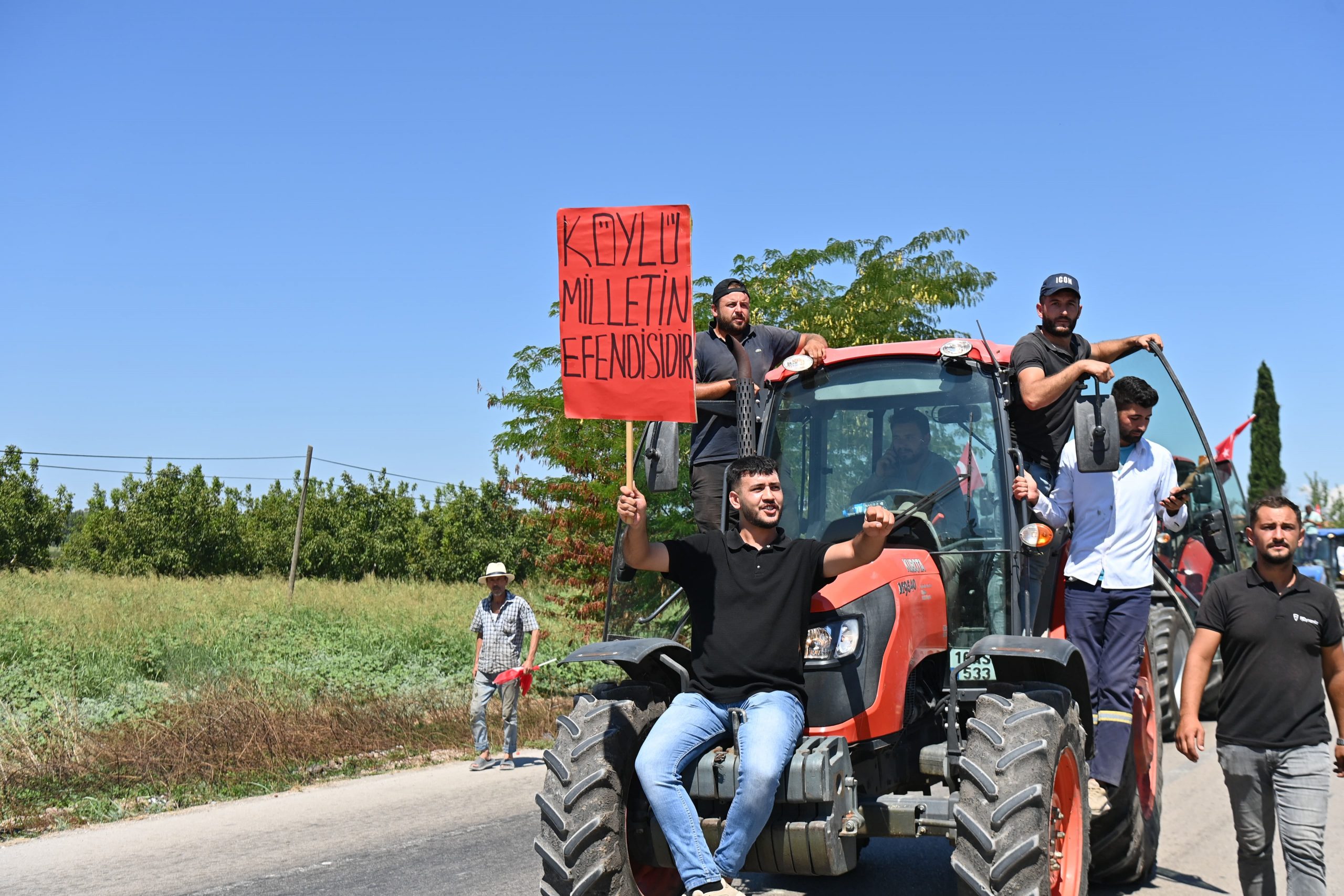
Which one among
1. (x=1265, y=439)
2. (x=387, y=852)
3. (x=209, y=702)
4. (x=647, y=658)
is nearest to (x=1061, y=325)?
(x=647, y=658)

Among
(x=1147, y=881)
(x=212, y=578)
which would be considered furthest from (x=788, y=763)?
(x=212, y=578)

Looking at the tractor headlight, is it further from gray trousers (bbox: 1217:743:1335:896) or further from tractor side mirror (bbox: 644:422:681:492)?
gray trousers (bbox: 1217:743:1335:896)

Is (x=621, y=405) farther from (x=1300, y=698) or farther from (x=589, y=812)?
(x=1300, y=698)

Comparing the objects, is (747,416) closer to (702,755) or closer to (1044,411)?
(1044,411)

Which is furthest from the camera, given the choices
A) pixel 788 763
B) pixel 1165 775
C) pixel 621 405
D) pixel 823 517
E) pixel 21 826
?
pixel 1165 775

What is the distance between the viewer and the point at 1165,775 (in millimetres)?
10586

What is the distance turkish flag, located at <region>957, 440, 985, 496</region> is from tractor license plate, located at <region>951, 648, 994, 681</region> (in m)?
0.79

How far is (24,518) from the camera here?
53.0 meters

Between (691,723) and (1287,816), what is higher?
(691,723)

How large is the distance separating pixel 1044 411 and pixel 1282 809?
235cm

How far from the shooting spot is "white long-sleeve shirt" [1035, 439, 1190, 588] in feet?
20.9

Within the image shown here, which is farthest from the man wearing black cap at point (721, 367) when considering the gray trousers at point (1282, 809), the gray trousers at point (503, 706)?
the gray trousers at point (503, 706)

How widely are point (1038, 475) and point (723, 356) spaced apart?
190cm

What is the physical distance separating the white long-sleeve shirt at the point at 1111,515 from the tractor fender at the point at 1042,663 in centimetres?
70
